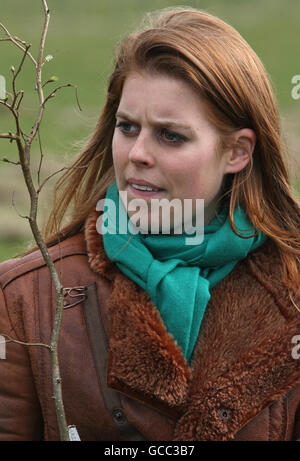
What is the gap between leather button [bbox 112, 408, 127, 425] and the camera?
279cm

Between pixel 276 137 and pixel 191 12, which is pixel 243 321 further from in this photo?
pixel 191 12

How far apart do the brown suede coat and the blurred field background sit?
12.1ft

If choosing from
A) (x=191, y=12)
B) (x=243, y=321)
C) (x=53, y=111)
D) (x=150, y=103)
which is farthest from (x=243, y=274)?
(x=53, y=111)

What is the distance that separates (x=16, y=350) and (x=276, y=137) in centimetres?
108

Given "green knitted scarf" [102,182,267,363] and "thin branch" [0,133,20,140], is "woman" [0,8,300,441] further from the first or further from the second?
"thin branch" [0,133,20,140]

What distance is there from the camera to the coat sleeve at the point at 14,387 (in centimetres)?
284

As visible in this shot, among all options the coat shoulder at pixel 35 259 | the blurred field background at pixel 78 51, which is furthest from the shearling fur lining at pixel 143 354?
the blurred field background at pixel 78 51

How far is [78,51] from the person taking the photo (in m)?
13.7

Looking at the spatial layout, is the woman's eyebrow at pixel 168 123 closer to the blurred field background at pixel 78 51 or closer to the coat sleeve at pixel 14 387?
the coat sleeve at pixel 14 387

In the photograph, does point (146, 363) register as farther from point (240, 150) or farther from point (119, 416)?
point (240, 150)

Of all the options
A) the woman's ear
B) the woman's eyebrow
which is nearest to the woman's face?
the woman's eyebrow

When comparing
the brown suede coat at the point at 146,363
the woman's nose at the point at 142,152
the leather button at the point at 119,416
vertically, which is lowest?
the leather button at the point at 119,416

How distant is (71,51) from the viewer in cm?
1356

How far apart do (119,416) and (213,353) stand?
1.14 feet
